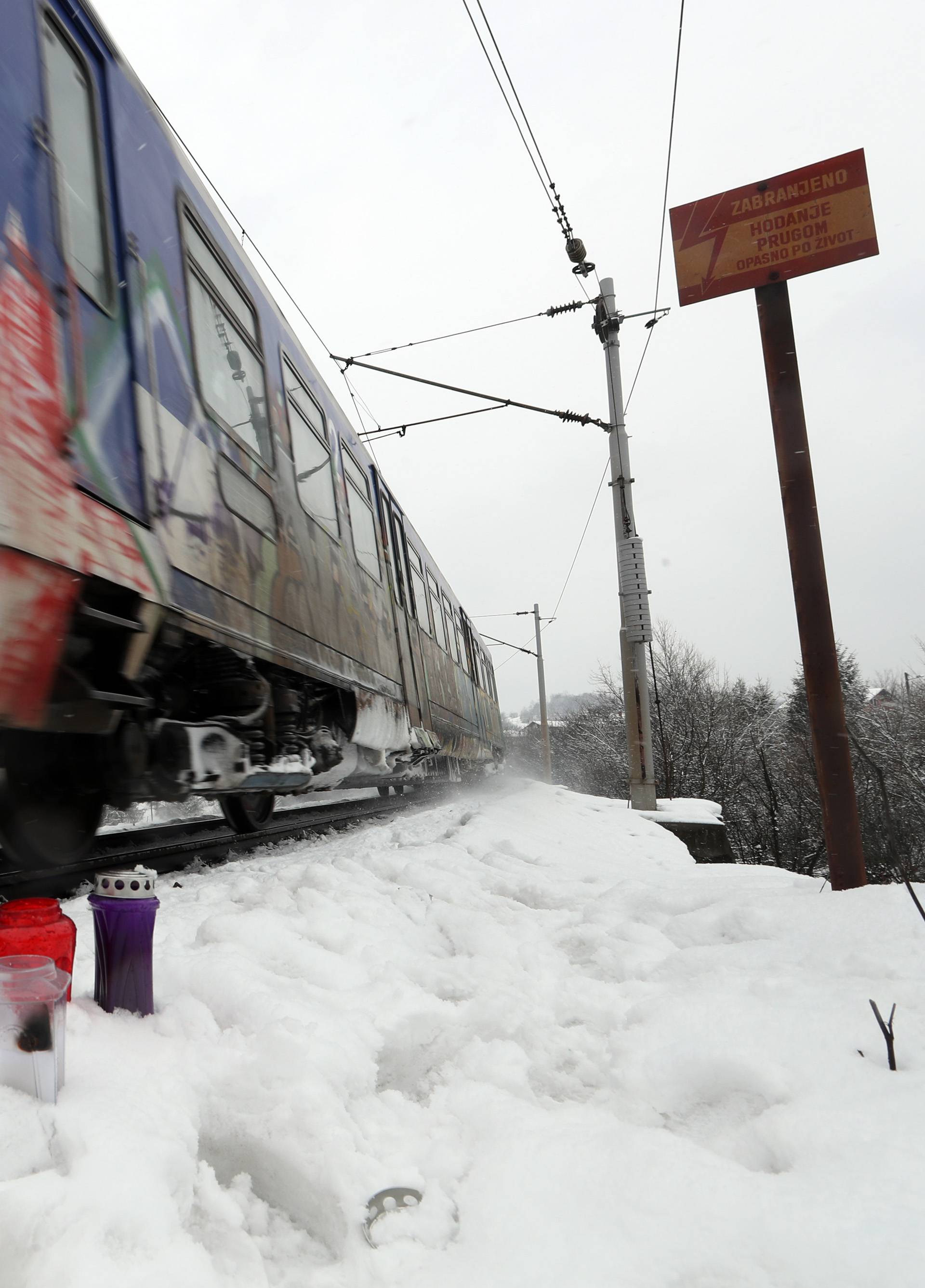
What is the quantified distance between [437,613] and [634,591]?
290 cm

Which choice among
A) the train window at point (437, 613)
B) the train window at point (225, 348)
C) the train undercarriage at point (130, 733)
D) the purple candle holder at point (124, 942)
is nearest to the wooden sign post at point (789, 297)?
the train window at point (225, 348)

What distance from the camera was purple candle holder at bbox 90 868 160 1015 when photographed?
1838 millimetres

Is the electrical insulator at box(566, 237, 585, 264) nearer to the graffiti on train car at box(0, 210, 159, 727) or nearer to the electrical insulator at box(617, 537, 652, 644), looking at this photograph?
the electrical insulator at box(617, 537, 652, 644)

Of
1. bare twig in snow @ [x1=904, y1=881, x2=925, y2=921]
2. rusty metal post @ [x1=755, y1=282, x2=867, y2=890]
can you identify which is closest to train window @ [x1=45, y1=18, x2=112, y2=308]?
rusty metal post @ [x1=755, y1=282, x2=867, y2=890]

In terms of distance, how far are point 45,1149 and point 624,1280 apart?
940 millimetres

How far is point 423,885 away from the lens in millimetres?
3537

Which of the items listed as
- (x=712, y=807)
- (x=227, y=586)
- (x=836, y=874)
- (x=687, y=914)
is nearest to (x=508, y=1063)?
(x=687, y=914)

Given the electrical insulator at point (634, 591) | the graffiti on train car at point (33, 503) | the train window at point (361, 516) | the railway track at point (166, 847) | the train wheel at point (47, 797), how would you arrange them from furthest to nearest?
the electrical insulator at point (634, 591) < the train window at point (361, 516) < the railway track at point (166, 847) < the train wheel at point (47, 797) < the graffiti on train car at point (33, 503)

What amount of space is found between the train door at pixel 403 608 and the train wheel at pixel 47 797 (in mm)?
4312

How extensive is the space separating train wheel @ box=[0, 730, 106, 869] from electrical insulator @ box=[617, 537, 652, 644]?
7.35m

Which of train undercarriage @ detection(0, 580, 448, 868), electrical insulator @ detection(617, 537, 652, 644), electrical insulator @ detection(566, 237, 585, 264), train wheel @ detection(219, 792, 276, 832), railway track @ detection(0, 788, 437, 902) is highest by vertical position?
electrical insulator @ detection(566, 237, 585, 264)

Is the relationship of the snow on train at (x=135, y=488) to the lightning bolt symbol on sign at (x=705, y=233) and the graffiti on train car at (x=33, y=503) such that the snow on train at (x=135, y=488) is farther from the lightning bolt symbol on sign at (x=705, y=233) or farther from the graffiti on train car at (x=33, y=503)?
the lightning bolt symbol on sign at (x=705, y=233)

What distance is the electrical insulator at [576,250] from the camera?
1055 centimetres

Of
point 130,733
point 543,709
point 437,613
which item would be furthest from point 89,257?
point 543,709
